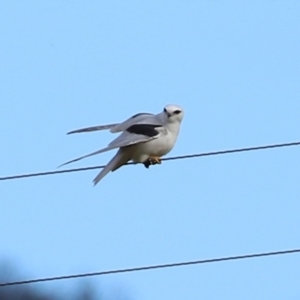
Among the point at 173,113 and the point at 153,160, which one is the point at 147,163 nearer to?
the point at 153,160

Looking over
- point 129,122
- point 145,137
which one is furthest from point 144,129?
point 129,122

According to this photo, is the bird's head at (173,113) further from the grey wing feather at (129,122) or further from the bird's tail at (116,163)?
the bird's tail at (116,163)

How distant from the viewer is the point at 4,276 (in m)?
41.2

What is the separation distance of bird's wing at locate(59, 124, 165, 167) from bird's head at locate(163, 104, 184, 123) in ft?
0.38

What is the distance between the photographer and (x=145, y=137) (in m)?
11.1

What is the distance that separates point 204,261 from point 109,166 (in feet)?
6.18

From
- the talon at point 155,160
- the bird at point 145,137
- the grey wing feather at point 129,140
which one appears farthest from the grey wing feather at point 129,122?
the talon at point 155,160

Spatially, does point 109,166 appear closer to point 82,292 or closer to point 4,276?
point 4,276

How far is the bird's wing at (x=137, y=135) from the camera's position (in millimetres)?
10977

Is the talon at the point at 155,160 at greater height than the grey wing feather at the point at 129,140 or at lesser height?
lesser

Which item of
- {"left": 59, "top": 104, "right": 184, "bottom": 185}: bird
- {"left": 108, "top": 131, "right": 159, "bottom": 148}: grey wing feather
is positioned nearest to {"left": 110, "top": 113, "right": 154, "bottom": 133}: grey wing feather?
{"left": 59, "top": 104, "right": 184, "bottom": 185}: bird

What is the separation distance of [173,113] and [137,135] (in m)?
0.36

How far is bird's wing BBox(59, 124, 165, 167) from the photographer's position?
36.0 ft

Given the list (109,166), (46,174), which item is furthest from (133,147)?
(46,174)
